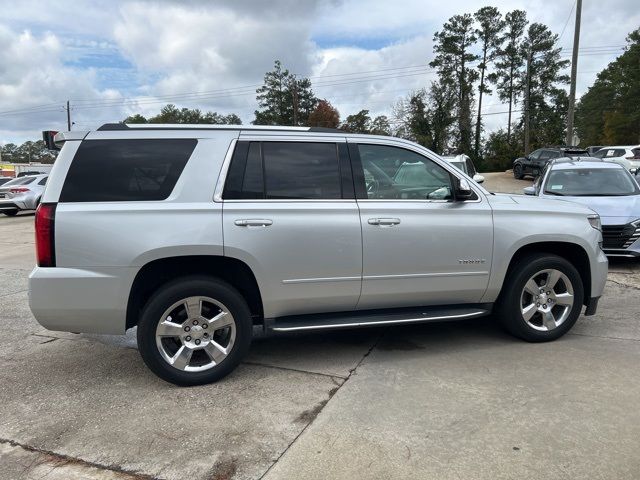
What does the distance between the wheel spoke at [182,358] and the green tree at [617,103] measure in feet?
215

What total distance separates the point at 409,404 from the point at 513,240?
72.1 inches

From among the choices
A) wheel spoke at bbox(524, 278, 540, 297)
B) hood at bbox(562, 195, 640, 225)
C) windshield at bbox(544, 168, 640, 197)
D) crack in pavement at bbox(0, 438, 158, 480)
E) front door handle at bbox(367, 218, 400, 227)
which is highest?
windshield at bbox(544, 168, 640, 197)

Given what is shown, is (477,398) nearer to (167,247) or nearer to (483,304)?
(483,304)

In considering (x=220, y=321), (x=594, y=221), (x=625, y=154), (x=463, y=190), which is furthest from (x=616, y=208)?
(x=625, y=154)

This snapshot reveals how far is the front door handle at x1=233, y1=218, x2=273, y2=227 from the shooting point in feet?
12.7

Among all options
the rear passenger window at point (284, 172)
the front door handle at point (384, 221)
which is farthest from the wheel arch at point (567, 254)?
the rear passenger window at point (284, 172)

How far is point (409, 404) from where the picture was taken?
356 cm

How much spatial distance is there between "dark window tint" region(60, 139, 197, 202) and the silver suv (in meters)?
0.01

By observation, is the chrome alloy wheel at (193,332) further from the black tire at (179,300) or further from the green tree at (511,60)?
the green tree at (511,60)

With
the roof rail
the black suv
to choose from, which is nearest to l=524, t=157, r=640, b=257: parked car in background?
the roof rail

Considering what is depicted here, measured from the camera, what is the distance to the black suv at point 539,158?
2009cm

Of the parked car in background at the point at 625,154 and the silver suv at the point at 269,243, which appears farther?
the parked car in background at the point at 625,154

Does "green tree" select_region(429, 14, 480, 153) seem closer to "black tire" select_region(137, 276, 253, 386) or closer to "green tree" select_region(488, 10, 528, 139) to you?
"green tree" select_region(488, 10, 528, 139)

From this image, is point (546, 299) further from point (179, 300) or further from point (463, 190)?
point (179, 300)
